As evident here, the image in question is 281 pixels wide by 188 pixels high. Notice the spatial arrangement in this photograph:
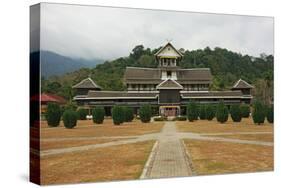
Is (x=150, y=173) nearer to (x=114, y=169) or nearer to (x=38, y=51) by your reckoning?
(x=114, y=169)

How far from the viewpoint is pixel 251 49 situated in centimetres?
1421

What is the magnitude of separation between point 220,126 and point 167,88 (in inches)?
66.4

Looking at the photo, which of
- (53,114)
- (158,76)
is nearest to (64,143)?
(53,114)

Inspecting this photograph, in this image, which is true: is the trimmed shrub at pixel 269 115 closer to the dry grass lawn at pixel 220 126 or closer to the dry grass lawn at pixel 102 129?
the dry grass lawn at pixel 220 126

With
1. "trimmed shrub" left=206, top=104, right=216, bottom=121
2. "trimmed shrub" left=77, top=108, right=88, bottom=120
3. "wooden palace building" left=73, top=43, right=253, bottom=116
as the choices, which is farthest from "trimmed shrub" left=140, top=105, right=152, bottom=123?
"trimmed shrub" left=206, top=104, right=216, bottom=121

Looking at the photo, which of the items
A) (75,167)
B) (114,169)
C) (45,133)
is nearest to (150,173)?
(114,169)

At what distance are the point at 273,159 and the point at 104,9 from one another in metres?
5.84

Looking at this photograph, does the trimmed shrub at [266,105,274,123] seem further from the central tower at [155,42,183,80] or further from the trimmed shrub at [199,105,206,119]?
the central tower at [155,42,183,80]

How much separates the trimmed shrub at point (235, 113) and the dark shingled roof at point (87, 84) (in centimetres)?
357

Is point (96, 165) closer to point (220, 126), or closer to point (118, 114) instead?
point (118, 114)

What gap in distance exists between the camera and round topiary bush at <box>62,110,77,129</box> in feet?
39.7

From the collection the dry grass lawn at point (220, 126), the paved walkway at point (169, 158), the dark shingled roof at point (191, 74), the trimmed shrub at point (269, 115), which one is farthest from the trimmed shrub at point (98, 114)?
the trimmed shrub at point (269, 115)

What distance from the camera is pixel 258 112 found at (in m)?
14.4

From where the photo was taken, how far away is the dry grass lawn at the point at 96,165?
11.6 meters
